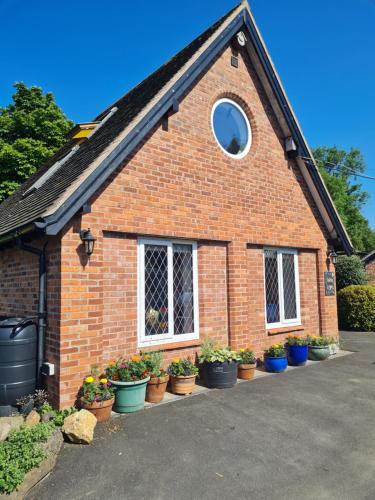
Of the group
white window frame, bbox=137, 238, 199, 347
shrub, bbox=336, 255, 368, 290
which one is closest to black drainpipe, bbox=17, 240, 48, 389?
white window frame, bbox=137, 238, 199, 347

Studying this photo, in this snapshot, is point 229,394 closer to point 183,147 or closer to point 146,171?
point 146,171

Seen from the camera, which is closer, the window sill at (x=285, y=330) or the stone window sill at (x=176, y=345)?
the stone window sill at (x=176, y=345)

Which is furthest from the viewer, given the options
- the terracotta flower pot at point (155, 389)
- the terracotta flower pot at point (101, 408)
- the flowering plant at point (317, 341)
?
the flowering plant at point (317, 341)

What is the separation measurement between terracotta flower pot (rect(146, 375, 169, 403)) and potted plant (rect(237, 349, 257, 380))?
1.90 meters

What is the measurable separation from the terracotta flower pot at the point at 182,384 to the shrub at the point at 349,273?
12.4 meters

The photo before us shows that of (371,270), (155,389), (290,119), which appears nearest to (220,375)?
(155,389)

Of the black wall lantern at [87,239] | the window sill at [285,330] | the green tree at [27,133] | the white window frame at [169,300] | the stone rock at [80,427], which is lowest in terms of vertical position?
the stone rock at [80,427]

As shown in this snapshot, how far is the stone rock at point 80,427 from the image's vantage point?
170 inches

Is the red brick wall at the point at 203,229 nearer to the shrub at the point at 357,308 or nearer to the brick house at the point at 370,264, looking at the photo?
the shrub at the point at 357,308

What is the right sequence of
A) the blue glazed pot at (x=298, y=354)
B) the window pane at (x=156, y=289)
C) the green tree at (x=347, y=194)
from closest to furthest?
the window pane at (x=156, y=289) < the blue glazed pot at (x=298, y=354) < the green tree at (x=347, y=194)

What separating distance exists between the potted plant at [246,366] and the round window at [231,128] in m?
4.31

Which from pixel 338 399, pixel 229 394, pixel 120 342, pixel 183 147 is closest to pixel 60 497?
pixel 120 342

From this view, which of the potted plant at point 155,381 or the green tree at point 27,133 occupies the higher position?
the green tree at point 27,133

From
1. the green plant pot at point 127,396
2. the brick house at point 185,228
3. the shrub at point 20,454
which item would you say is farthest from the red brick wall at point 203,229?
the shrub at point 20,454
